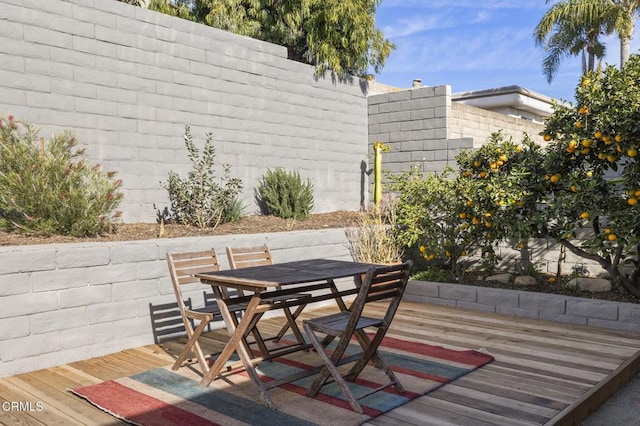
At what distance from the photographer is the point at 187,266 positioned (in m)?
4.16

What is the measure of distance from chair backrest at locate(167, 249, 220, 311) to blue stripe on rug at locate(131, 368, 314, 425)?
19.3 inches

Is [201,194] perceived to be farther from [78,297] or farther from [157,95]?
[78,297]

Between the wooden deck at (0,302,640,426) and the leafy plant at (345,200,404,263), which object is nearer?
the wooden deck at (0,302,640,426)

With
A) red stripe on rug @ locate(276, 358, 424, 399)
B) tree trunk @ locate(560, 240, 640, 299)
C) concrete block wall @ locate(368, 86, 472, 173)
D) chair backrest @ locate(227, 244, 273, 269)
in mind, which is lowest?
red stripe on rug @ locate(276, 358, 424, 399)

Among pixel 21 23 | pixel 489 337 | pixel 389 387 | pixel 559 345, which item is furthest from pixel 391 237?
pixel 21 23

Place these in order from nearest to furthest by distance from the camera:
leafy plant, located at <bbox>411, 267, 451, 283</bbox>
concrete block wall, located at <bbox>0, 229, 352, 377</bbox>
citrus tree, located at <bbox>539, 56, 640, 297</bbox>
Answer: concrete block wall, located at <bbox>0, 229, 352, 377</bbox> → citrus tree, located at <bbox>539, 56, 640, 297</bbox> → leafy plant, located at <bbox>411, 267, 451, 283</bbox>

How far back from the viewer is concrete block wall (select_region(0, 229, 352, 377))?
3.82m

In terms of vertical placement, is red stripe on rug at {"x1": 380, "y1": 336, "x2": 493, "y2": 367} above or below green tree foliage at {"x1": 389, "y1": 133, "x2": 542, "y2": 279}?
below

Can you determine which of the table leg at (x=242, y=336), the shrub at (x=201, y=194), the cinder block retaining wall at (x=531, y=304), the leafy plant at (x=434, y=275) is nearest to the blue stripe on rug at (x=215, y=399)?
the table leg at (x=242, y=336)

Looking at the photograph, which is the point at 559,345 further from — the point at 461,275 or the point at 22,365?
the point at 22,365

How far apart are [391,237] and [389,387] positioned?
3463 mm

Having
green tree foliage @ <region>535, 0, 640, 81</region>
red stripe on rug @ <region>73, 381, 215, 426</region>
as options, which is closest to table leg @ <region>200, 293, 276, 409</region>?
red stripe on rug @ <region>73, 381, 215, 426</region>

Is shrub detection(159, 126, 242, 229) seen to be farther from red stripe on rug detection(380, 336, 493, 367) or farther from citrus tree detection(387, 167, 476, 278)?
red stripe on rug detection(380, 336, 493, 367)

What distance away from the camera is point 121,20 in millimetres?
6273
